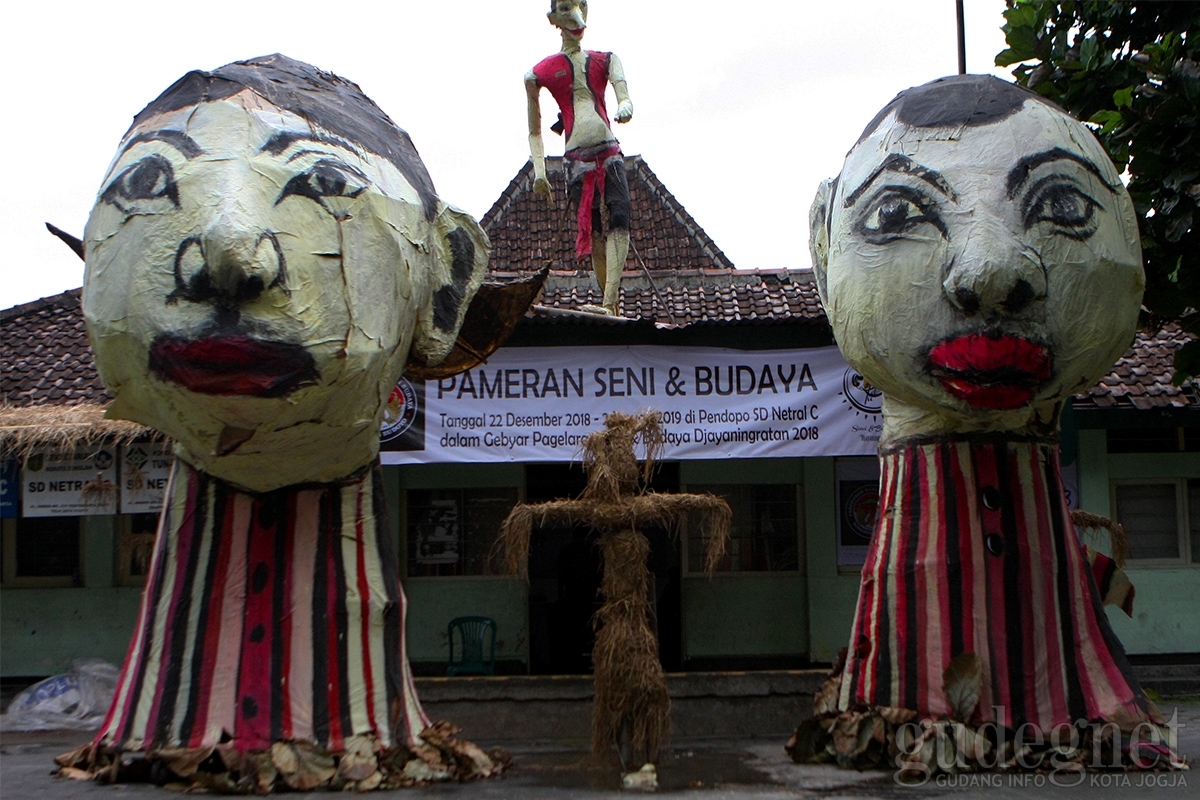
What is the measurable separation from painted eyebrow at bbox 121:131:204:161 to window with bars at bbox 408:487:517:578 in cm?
548

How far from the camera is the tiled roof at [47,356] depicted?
8.96m

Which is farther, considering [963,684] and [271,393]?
[963,684]

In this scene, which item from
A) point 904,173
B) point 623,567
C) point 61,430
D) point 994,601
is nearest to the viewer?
point 904,173

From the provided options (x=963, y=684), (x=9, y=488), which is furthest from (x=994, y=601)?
(x=9, y=488)

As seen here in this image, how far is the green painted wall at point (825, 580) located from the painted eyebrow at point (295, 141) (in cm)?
577

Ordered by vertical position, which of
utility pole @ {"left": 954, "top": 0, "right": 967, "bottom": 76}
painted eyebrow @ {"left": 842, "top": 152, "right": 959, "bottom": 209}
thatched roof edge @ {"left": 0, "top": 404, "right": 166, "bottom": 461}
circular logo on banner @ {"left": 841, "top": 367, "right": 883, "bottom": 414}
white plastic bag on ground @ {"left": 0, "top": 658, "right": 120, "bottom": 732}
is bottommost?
white plastic bag on ground @ {"left": 0, "top": 658, "right": 120, "bottom": 732}

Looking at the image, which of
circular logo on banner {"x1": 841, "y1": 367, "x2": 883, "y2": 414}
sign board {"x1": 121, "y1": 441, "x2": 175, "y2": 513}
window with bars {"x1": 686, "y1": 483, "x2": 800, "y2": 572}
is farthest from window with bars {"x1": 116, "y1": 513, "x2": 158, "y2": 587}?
circular logo on banner {"x1": 841, "y1": 367, "x2": 883, "y2": 414}

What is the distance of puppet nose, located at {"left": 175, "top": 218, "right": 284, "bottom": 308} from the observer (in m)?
3.87

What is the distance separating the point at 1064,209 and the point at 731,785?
8.50 feet

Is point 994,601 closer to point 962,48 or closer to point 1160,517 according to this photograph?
point 962,48

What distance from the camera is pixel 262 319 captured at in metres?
3.97

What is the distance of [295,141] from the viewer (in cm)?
432

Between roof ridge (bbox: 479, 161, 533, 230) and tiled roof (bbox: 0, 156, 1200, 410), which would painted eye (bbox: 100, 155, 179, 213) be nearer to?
tiled roof (bbox: 0, 156, 1200, 410)

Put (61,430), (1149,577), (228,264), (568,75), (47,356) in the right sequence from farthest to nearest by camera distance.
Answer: (47,356) → (1149,577) → (61,430) → (568,75) → (228,264)
